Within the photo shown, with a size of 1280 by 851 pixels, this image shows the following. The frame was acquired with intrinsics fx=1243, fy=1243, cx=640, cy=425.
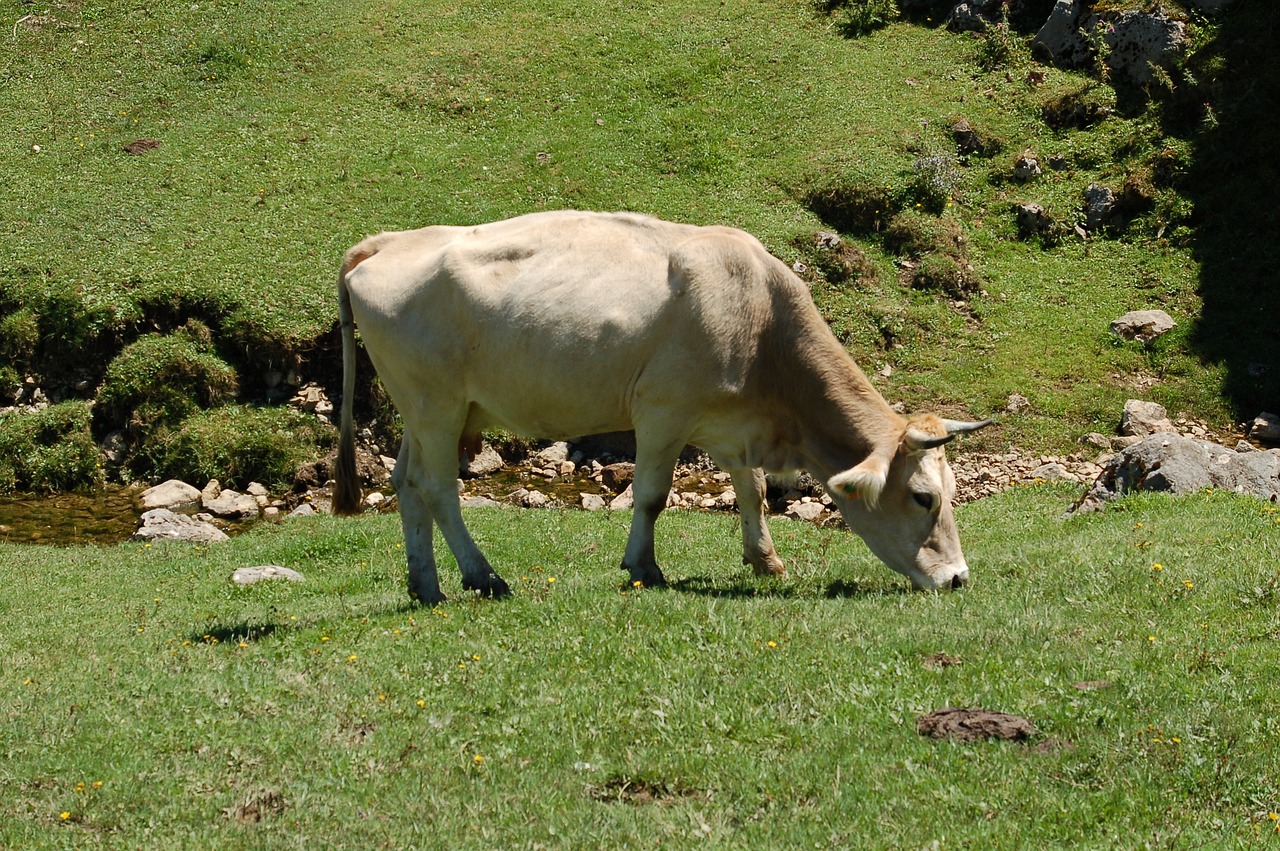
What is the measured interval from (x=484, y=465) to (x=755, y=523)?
11.3 m

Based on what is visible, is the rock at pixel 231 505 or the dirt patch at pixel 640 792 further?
the rock at pixel 231 505

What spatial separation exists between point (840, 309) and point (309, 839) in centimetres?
1968

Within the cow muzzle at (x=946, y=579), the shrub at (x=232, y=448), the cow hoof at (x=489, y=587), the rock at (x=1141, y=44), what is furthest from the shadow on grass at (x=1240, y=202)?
the shrub at (x=232, y=448)

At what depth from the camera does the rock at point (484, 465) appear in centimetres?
2264

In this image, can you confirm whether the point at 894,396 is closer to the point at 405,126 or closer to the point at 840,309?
the point at 840,309

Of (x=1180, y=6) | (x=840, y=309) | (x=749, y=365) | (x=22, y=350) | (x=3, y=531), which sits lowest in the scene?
(x=3, y=531)

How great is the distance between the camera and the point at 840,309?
24.7 meters

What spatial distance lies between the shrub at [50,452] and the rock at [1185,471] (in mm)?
16708

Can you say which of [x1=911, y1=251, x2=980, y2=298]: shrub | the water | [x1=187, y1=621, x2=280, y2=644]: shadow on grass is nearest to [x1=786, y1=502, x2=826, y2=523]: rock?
[x1=911, y1=251, x2=980, y2=298]: shrub

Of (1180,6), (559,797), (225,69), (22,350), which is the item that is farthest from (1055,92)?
(559,797)

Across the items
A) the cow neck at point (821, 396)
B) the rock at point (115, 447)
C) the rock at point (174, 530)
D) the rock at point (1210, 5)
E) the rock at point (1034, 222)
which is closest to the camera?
the cow neck at point (821, 396)

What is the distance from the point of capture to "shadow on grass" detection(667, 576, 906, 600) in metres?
10.7

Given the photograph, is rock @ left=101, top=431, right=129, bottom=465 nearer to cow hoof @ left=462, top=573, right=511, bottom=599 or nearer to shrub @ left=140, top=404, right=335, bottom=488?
shrub @ left=140, top=404, right=335, bottom=488

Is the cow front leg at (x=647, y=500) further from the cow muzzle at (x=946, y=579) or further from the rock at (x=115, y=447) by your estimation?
the rock at (x=115, y=447)
